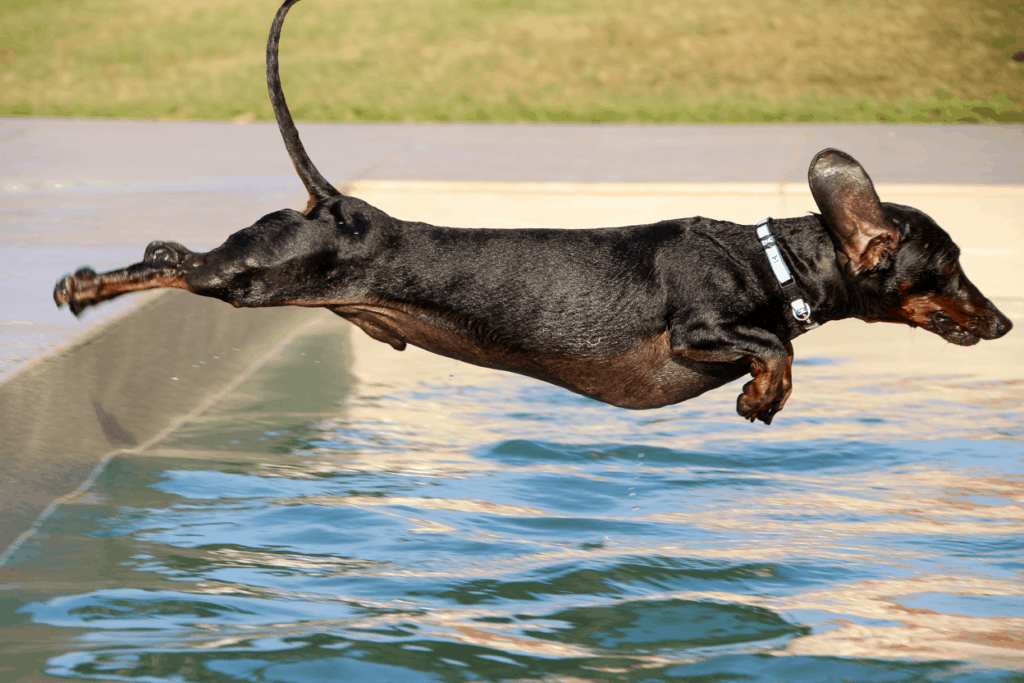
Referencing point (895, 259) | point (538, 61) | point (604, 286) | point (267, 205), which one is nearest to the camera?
point (895, 259)

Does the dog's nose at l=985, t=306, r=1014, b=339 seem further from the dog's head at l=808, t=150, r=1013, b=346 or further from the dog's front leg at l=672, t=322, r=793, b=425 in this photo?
the dog's front leg at l=672, t=322, r=793, b=425

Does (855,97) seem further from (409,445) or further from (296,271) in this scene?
(296,271)

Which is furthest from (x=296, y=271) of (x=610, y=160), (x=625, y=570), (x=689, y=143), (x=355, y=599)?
(x=689, y=143)

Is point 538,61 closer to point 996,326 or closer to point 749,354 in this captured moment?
point 996,326

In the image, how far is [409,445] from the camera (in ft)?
14.6

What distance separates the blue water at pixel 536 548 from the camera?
2838 mm

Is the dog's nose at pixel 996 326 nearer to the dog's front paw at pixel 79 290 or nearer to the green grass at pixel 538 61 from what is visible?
the dog's front paw at pixel 79 290

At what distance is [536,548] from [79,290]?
154cm

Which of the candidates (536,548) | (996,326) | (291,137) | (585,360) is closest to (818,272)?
(996,326)

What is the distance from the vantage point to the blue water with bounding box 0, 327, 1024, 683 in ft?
9.31

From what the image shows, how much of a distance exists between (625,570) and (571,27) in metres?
9.62

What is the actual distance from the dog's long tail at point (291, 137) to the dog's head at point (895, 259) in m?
1.39

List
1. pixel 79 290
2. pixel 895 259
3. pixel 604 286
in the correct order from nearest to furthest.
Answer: pixel 895 259 → pixel 604 286 → pixel 79 290

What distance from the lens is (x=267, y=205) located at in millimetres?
6238
